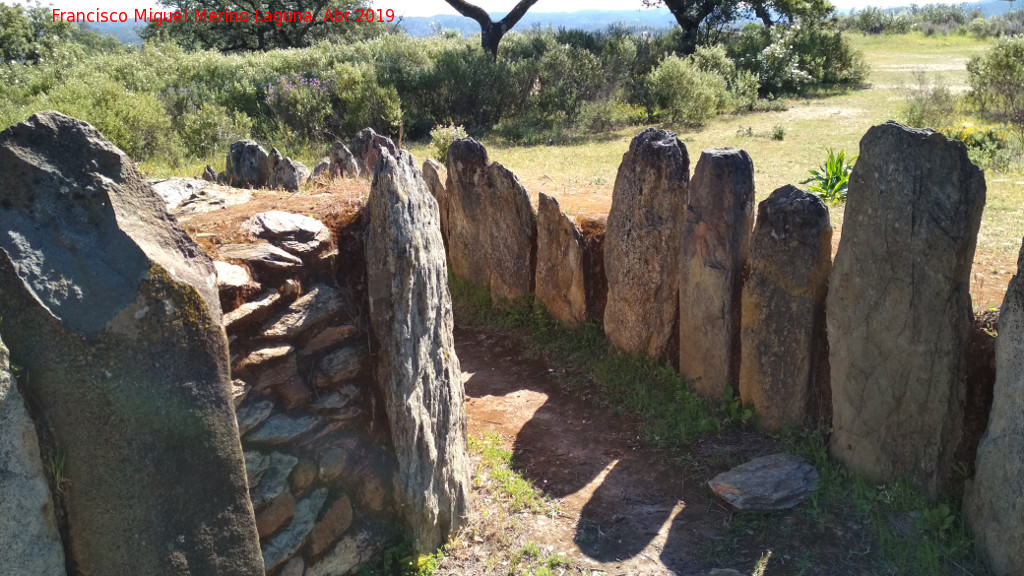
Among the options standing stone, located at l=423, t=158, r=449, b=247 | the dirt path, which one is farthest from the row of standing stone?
standing stone, located at l=423, t=158, r=449, b=247

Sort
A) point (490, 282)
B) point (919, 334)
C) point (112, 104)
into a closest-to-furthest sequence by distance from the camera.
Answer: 1. point (919, 334)
2. point (490, 282)
3. point (112, 104)

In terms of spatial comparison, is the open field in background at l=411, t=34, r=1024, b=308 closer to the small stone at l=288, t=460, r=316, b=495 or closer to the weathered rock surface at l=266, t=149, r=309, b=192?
the weathered rock surface at l=266, t=149, r=309, b=192

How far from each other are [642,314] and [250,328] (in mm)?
3201

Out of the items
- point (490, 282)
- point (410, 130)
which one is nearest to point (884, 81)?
point (410, 130)

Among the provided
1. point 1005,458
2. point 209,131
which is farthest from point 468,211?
point 209,131

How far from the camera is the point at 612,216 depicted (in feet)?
20.3

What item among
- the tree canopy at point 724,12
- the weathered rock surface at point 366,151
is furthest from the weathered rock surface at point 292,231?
the tree canopy at point 724,12

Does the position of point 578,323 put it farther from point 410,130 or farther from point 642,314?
point 410,130

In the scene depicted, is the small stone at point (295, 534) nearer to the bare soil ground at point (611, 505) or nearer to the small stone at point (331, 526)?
the small stone at point (331, 526)

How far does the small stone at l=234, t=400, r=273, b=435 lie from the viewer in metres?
3.75

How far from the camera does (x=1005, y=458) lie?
3896 mm

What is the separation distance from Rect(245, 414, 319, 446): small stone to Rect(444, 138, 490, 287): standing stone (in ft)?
12.2

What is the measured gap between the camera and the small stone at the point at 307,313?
4016mm

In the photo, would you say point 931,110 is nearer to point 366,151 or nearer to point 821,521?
point 366,151
